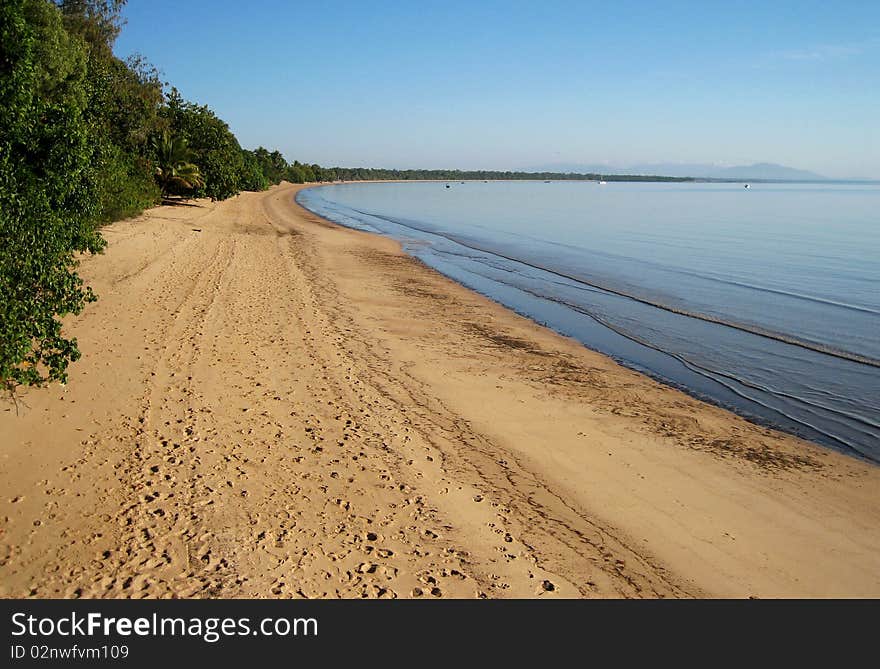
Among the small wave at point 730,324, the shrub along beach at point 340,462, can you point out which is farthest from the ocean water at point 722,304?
the shrub along beach at point 340,462

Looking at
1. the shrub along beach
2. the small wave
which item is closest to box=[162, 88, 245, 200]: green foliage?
the small wave

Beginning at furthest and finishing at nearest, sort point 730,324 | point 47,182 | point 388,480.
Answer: point 730,324, point 47,182, point 388,480

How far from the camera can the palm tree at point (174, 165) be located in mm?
34438

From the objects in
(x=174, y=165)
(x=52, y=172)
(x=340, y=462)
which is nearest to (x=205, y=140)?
(x=174, y=165)

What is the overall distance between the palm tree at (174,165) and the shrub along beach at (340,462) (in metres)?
23.8

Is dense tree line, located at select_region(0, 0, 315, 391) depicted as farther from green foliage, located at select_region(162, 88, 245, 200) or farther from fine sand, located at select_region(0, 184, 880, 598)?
green foliage, located at select_region(162, 88, 245, 200)

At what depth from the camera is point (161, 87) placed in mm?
36656

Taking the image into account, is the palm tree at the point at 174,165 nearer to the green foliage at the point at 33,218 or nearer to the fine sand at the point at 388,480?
the green foliage at the point at 33,218

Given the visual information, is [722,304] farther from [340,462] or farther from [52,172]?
[52,172]

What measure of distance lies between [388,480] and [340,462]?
2.04 ft

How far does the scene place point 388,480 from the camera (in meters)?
6.29

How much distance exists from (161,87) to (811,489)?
130 feet

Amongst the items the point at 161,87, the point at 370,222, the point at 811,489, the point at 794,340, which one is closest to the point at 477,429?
the point at 811,489

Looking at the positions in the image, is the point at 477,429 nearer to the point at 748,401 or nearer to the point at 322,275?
the point at 748,401
